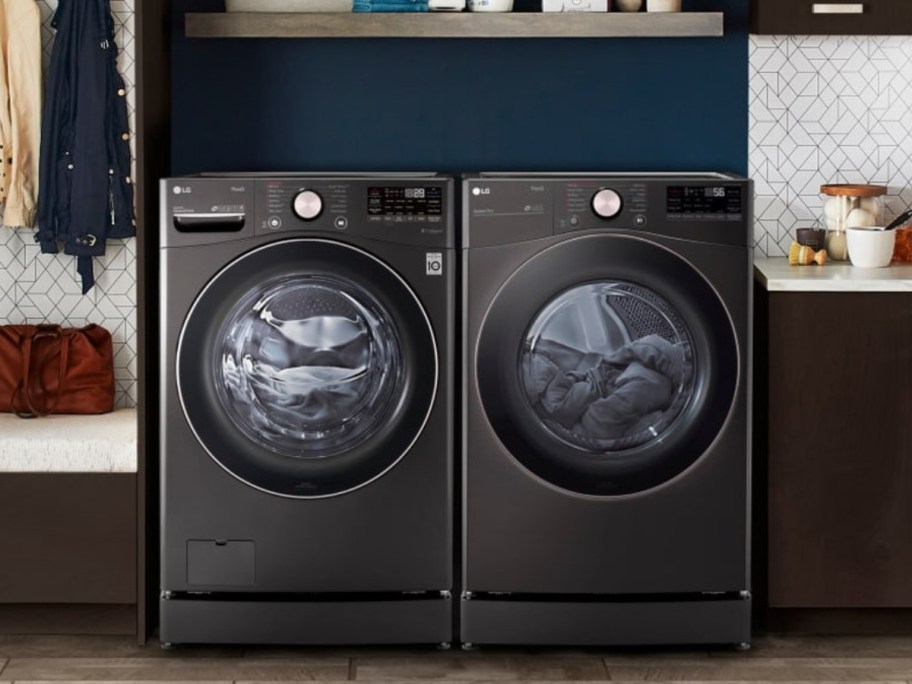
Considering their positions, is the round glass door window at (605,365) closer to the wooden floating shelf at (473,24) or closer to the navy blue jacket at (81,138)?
the wooden floating shelf at (473,24)

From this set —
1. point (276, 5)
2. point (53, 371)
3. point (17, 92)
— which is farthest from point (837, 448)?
point (17, 92)

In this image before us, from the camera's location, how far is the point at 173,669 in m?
3.37

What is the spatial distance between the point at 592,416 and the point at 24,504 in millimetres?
1345

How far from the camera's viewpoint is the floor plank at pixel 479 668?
3330 millimetres

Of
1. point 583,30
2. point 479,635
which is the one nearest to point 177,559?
point 479,635

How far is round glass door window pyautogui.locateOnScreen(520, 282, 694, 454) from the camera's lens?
130 inches

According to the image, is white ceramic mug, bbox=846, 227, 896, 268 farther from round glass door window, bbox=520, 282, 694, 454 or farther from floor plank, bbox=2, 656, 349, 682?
floor plank, bbox=2, 656, 349, 682

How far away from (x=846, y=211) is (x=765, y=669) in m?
1.24

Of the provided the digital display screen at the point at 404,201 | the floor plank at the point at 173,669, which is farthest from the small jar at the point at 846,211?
the floor plank at the point at 173,669

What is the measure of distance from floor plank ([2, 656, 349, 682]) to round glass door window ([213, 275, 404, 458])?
496 millimetres

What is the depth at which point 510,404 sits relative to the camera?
3.34m

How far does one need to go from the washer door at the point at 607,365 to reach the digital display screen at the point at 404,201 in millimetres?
256

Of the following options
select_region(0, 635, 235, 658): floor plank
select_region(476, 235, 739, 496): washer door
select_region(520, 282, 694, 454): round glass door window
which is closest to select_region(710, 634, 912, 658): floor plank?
select_region(476, 235, 739, 496): washer door

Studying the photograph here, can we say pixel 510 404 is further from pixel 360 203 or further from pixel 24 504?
pixel 24 504
